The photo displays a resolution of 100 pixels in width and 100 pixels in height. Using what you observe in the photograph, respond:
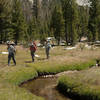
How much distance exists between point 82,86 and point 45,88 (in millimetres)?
3812

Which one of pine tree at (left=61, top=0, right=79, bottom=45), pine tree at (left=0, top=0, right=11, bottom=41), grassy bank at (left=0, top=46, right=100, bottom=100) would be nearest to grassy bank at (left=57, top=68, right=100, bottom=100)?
grassy bank at (left=0, top=46, right=100, bottom=100)

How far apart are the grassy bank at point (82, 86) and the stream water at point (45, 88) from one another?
67 centimetres

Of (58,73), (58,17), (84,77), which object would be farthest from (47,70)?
(58,17)

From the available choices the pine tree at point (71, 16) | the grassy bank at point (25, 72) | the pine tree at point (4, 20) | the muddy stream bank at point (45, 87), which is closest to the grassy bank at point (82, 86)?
the muddy stream bank at point (45, 87)

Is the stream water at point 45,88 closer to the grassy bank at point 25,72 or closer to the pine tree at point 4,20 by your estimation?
the grassy bank at point 25,72

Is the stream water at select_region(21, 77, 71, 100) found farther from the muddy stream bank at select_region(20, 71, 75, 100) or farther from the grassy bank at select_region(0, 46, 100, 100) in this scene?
the grassy bank at select_region(0, 46, 100, 100)

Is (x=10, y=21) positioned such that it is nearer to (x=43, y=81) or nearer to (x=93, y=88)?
(x=43, y=81)

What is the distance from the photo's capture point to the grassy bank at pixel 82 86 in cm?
1244

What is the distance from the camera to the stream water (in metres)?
13.9

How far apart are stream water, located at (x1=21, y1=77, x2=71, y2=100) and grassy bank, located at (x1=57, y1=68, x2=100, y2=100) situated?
671 mm

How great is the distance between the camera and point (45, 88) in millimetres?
16047

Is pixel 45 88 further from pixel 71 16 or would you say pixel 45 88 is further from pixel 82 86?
pixel 71 16

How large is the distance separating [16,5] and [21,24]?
245 inches

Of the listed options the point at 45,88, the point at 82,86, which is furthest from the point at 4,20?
the point at 82,86
